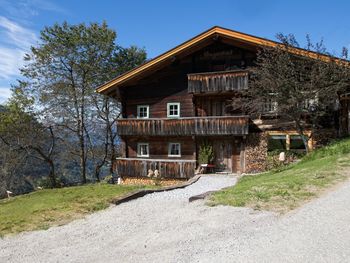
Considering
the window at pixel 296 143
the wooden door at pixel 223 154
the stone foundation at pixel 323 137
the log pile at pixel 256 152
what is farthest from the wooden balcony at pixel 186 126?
the stone foundation at pixel 323 137

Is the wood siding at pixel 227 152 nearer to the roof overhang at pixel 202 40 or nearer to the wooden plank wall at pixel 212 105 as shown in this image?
the wooden plank wall at pixel 212 105

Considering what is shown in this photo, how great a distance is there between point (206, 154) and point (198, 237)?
1527cm

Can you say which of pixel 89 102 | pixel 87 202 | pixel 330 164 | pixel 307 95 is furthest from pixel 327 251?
pixel 89 102

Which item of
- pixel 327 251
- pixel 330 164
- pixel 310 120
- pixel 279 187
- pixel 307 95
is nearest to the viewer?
pixel 327 251

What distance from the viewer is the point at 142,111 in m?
25.5

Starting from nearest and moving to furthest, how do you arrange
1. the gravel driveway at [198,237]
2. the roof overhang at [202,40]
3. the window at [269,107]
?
1. the gravel driveway at [198,237]
2. the roof overhang at [202,40]
3. the window at [269,107]

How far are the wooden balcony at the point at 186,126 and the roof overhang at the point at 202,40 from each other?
121 inches

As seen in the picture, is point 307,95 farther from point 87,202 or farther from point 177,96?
point 87,202

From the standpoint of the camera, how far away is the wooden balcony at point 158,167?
2198 cm

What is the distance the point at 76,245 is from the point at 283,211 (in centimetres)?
522

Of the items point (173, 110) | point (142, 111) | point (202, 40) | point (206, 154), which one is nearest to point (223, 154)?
point (206, 154)

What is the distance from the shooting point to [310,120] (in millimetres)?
20391

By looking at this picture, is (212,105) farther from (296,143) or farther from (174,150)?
(296,143)

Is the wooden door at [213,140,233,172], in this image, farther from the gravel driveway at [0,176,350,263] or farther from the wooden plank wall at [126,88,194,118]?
the gravel driveway at [0,176,350,263]
